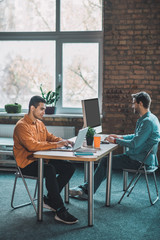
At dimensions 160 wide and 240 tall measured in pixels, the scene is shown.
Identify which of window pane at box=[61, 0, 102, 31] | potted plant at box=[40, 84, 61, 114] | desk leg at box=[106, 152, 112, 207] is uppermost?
window pane at box=[61, 0, 102, 31]

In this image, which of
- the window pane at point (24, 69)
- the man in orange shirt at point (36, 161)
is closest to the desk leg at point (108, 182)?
the man in orange shirt at point (36, 161)

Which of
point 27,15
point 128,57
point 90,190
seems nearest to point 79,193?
point 90,190

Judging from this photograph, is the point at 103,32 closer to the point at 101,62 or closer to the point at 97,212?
the point at 101,62

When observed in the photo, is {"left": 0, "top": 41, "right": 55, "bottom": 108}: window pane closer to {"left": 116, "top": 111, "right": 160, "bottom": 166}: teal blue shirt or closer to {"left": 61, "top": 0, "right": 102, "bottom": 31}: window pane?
{"left": 61, "top": 0, "right": 102, "bottom": 31}: window pane

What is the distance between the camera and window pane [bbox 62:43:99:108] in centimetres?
646

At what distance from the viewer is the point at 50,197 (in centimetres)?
382

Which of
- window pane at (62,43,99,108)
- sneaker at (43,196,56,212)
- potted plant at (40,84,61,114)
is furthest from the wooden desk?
window pane at (62,43,99,108)

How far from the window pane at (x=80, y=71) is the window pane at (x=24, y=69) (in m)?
0.29

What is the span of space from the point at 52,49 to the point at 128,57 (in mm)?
1449

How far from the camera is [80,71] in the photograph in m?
6.50

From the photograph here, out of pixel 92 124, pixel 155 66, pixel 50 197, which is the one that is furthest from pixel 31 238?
pixel 155 66

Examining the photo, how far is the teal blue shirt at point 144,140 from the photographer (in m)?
4.02

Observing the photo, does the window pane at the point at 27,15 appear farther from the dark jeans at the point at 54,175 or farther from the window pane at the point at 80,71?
the dark jeans at the point at 54,175

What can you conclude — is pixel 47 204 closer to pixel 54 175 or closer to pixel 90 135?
pixel 54 175
